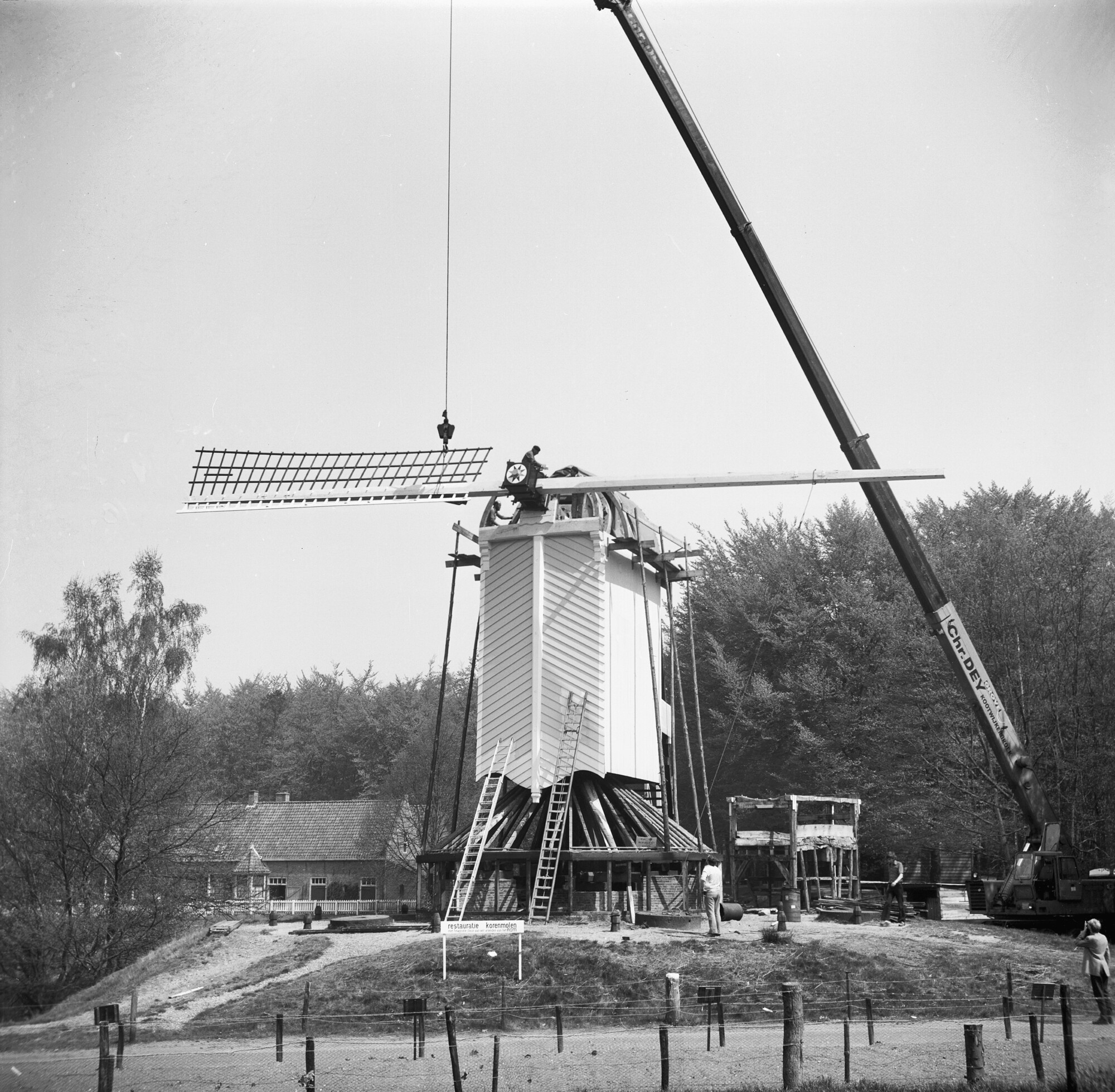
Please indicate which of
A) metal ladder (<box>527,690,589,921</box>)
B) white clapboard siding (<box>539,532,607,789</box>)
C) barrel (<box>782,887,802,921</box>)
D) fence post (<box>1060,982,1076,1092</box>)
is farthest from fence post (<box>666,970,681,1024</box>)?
white clapboard siding (<box>539,532,607,789</box>)

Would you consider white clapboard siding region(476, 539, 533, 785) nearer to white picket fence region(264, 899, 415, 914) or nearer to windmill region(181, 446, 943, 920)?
windmill region(181, 446, 943, 920)

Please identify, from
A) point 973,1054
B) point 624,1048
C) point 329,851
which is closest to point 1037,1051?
point 973,1054

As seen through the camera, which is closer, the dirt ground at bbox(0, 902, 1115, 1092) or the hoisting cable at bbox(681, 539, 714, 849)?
the dirt ground at bbox(0, 902, 1115, 1092)

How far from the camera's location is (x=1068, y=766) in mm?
36531

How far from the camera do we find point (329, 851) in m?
51.0

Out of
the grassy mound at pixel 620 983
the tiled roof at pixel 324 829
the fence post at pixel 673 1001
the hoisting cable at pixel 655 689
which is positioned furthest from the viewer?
the tiled roof at pixel 324 829

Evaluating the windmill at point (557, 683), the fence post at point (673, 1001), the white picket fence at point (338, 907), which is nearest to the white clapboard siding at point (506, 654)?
the windmill at point (557, 683)

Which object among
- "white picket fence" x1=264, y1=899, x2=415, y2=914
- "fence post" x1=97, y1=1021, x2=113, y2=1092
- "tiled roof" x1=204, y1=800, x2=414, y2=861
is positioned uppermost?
"tiled roof" x1=204, y1=800, x2=414, y2=861

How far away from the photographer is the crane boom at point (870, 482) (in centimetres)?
2580

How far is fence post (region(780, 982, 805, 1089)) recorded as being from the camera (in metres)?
13.8

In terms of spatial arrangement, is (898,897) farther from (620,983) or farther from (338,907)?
(338,907)

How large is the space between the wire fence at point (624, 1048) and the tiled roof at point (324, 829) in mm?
30760

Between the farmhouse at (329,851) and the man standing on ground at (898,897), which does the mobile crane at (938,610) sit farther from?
the farmhouse at (329,851)

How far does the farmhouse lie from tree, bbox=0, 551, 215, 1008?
15475 millimetres
